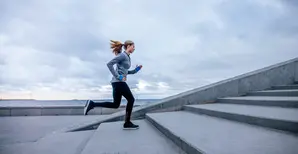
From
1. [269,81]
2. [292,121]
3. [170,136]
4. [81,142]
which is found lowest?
[81,142]

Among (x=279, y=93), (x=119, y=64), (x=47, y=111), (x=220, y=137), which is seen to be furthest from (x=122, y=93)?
(x=47, y=111)

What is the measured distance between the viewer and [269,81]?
6.70 metres

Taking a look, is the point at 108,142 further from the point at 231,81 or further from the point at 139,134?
the point at 231,81

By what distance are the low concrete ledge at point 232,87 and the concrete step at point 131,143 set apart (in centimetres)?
172

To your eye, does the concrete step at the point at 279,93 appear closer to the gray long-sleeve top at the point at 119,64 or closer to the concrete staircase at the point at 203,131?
the concrete staircase at the point at 203,131

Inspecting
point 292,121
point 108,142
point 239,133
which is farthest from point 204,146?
point 108,142

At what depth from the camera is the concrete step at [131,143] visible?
2.88 m

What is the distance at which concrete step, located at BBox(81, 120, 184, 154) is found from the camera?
2877 mm

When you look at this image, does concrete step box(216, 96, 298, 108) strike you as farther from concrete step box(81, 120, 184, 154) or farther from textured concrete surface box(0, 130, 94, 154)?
textured concrete surface box(0, 130, 94, 154)

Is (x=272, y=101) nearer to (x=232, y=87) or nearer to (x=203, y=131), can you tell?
(x=203, y=131)

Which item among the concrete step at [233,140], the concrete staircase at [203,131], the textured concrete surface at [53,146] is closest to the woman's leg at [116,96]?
the concrete staircase at [203,131]

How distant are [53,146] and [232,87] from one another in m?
5.13

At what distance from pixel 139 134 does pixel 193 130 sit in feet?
3.57

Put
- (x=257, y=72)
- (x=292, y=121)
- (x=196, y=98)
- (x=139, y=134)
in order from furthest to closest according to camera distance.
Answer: (x=257, y=72)
(x=196, y=98)
(x=139, y=134)
(x=292, y=121)
